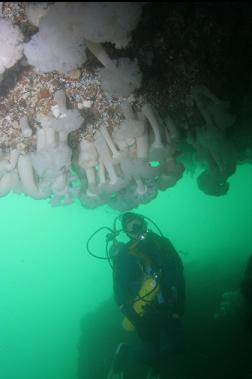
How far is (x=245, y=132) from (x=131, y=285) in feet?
16.6

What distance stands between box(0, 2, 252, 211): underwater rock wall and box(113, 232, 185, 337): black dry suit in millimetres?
3199

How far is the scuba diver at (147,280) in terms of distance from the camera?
8344mm

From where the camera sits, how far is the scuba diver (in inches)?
328

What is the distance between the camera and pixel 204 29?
12.5 feet

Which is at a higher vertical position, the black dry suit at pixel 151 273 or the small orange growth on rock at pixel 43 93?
the small orange growth on rock at pixel 43 93

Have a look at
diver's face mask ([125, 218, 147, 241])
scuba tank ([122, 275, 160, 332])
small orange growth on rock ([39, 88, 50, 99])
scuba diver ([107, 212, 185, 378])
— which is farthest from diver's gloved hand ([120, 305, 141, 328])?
small orange growth on rock ([39, 88, 50, 99])

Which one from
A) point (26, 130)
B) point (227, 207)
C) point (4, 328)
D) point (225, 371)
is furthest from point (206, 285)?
point (227, 207)

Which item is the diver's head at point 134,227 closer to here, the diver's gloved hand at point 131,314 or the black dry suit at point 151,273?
the black dry suit at point 151,273

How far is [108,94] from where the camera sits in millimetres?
4172

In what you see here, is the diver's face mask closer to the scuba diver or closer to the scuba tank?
the scuba diver

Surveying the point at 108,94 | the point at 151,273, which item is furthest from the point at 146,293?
the point at 108,94

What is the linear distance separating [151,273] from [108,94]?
5.55 meters

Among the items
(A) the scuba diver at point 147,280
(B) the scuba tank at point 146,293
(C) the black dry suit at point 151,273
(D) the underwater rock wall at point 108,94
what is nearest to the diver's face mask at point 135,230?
(A) the scuba diver at point 147,280

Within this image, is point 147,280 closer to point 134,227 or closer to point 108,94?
point 134,227
